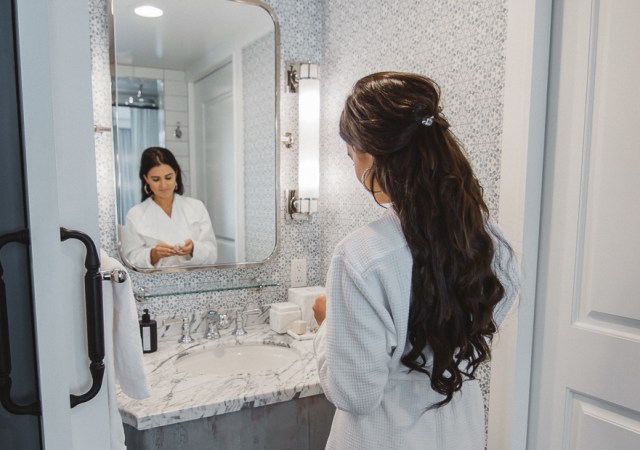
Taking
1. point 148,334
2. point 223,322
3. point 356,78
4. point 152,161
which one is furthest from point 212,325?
point 356,78

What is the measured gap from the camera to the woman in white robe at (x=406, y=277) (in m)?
0.87

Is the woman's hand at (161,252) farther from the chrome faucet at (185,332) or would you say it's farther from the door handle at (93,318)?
the door handle at (93,318)

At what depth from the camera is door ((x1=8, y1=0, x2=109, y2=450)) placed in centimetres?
51

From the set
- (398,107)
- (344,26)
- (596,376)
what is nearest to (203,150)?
(344,26)

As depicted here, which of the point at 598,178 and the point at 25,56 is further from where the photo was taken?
the point at 598,178

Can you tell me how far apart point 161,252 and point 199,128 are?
462mm

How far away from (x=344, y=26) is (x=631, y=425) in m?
1.55

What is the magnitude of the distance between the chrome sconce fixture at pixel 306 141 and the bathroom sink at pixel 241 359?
554 millimetres

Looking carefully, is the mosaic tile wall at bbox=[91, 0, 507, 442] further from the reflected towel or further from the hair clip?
the reflected towel

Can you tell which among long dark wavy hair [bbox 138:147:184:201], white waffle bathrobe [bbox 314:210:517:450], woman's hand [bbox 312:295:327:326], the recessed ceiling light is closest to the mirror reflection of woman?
long dark wavy hair [bbox 138:147:184:201]

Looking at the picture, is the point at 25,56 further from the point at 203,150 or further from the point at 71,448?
the point at 203,150

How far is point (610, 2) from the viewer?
104 centimetres

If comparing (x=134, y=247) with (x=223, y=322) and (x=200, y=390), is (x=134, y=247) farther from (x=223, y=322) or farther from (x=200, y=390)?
(x=200, y=390)

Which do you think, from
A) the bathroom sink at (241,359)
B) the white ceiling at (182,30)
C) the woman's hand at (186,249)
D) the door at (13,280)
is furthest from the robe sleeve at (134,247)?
the door at (13,280)
